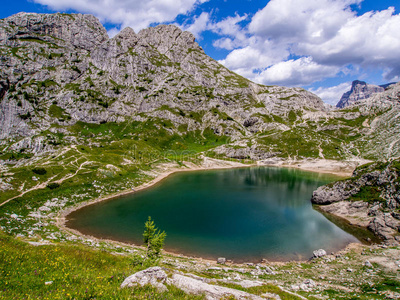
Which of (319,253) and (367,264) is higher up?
(367,264)

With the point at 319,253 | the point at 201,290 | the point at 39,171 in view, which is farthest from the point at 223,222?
the point at 39,171

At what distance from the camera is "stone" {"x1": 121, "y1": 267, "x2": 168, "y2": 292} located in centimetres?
1049

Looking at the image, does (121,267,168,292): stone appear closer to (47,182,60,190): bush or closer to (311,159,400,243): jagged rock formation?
(311,159,400,243): jagged rock formation

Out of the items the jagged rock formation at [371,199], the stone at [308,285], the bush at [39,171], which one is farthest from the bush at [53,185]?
the jagged rock formation at [371,199]

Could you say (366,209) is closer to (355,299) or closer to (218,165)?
(355,299)

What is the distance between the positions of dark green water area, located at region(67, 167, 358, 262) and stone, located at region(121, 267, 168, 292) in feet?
94.4

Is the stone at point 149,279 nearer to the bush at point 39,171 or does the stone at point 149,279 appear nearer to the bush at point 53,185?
the bush at point 53,185

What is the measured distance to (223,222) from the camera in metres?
52.8

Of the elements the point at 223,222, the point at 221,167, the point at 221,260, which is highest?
the point at 221,167

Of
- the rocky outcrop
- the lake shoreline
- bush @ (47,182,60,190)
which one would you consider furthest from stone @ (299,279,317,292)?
bush @ (47,182,60,190)

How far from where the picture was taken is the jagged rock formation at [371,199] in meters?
45.7

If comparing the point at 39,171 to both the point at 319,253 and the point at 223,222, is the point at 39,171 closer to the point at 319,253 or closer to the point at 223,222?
the point at 223,222

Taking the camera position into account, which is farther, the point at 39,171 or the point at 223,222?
the point at 39,171

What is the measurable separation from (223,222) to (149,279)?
44.1m
